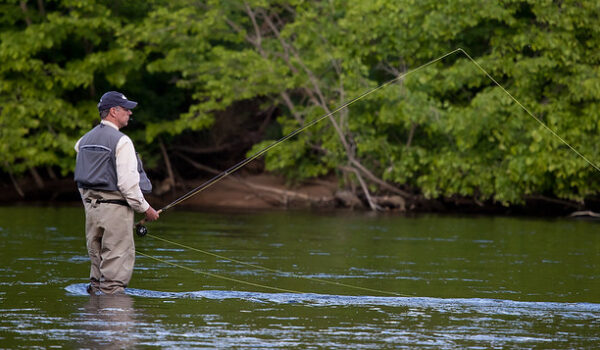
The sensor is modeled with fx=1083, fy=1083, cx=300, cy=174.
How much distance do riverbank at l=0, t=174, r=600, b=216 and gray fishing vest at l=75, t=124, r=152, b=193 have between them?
14.0 meters

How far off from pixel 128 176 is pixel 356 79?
1508 cm

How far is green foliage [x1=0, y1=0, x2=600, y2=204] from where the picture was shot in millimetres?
21391

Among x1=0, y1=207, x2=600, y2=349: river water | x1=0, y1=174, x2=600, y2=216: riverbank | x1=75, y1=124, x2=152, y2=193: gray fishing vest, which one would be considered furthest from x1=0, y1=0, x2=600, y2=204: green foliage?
x1=75, y1=124, x2=152, y2=193: gray fishing vest

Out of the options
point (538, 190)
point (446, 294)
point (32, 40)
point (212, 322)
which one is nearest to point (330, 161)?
point (538, 190)

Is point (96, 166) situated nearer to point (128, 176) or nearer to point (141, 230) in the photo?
point (128, 176)

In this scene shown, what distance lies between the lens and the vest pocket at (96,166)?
8077 mm

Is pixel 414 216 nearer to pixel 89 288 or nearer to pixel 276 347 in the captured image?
pixel 89 288

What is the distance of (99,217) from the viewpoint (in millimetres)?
8180

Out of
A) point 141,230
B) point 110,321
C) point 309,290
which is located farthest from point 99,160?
point 309,290

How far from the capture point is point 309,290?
9164 mm

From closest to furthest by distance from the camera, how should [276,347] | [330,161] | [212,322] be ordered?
[276,347] < [212,322] < [330,161]

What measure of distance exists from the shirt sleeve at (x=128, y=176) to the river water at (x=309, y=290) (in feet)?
2.46

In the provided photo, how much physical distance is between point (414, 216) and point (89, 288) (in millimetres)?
13237

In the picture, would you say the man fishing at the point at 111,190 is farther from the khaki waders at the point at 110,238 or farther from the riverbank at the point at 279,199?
the riverbank at the point at 279,199
